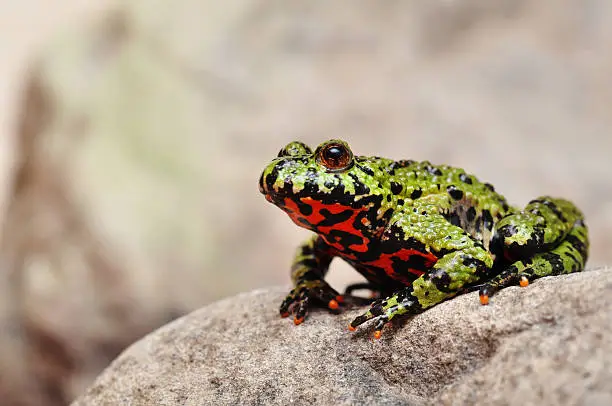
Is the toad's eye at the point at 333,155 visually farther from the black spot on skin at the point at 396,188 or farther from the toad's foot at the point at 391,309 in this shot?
the toad's foot at the point at 391,309

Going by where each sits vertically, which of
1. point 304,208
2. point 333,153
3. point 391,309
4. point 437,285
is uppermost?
point 333,153

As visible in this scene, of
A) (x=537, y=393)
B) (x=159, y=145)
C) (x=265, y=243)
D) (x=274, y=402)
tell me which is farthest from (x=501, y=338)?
(x=159, y=145)

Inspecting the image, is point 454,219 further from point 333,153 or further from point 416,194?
point 333,153

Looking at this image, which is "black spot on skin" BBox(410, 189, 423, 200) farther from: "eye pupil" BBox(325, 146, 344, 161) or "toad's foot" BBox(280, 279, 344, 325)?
"toad's foot" BBox(280, 279, 344, 325)

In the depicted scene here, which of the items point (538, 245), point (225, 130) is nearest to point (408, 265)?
point (538, 245)

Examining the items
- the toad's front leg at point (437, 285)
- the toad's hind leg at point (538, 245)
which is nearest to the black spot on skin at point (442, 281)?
the toad's front leg at point (437, 285)

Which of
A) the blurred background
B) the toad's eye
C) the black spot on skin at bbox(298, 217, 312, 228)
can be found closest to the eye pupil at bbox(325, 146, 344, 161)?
the toad's eye

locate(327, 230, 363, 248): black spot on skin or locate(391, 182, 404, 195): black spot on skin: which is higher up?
locate(391, 182, 404, 195): black spot on skin
